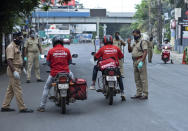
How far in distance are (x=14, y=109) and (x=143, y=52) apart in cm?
371

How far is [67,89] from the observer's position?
1012cm

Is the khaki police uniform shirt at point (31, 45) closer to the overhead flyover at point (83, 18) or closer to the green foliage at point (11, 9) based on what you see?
the green foliage at point (11, 9)

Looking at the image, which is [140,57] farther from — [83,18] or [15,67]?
[83,18]

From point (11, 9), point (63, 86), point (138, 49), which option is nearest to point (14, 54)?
point (63, 86)

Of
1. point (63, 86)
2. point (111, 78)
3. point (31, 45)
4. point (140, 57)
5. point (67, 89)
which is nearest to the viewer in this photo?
point (63, 86)

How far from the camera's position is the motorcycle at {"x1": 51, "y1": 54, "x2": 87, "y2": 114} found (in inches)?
394

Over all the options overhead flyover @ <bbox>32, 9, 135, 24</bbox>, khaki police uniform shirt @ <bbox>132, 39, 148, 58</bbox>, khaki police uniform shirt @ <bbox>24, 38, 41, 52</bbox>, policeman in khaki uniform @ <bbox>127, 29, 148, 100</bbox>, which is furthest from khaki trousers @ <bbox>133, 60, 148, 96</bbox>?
overhead flyover @ <bbox>32, 9, 135, 24</bbox>

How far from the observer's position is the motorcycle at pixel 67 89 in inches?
394

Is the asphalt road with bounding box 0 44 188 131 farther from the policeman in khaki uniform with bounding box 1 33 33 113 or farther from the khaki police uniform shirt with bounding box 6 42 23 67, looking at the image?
the khaki police uniform shirt with bounding box 6 42 23 67

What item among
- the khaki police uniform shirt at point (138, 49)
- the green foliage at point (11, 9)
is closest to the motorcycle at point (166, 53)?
the green foliage at point (11, 9)

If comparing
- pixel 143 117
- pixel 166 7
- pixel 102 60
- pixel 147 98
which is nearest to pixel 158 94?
pixel 147 98

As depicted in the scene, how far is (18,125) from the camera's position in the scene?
30.1 feet

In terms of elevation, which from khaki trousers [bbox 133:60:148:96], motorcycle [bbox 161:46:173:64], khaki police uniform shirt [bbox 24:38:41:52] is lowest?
motorcycle [bbox 161:46:173:64]

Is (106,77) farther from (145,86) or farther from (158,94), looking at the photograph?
(158,94)
